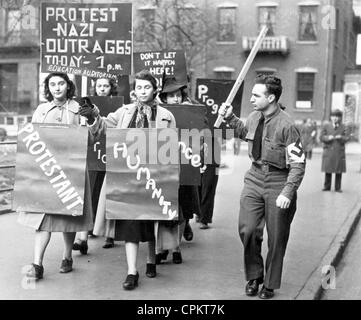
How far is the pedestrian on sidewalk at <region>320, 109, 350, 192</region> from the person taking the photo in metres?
12.7

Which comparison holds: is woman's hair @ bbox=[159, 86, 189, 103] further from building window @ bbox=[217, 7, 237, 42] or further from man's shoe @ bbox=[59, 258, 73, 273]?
building window @ bbox=[217, 7, 237, 42]

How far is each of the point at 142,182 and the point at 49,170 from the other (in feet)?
2.66

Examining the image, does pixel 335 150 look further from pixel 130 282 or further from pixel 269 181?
pixel 130 282

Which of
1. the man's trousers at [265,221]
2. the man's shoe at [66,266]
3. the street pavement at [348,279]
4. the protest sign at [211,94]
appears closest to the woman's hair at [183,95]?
the protest sign at [211,94]

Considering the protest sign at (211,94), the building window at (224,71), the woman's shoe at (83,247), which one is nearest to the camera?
the woman's shoe at (83,247)

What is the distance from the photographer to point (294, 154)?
469 centimetres

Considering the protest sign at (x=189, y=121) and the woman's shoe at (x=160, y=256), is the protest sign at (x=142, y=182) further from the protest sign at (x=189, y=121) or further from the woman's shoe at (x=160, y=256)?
the woman's shoe at (x=160, y=256)

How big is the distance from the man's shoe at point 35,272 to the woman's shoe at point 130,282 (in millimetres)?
777

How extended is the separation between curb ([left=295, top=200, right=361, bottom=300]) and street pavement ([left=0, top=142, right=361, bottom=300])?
1.3 inches

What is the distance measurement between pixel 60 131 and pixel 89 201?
0.67 meters

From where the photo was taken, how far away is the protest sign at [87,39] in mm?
6746

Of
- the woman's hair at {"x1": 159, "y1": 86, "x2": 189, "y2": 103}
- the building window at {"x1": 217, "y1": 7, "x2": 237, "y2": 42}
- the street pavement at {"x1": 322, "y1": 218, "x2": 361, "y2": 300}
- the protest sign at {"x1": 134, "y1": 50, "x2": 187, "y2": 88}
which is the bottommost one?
the street pavement at {"x1": 322, "y1": 218, "x2": 361, "y2": 300}

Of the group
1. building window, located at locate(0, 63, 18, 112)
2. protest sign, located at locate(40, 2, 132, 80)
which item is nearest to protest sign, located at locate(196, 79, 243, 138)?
protest sign, located at locate(40, 2, 132, 80)
